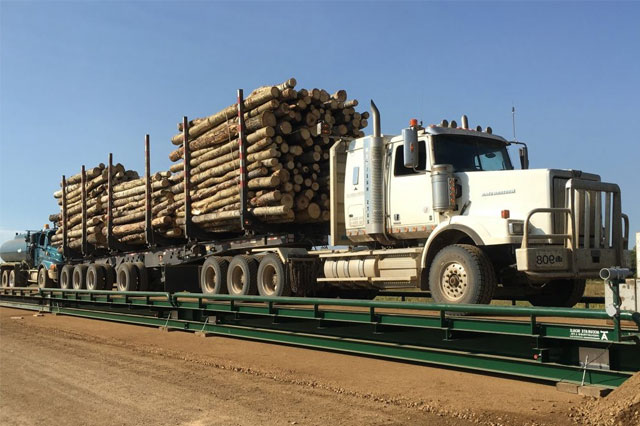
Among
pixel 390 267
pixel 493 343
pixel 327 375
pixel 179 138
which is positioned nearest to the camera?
pixel 493 343

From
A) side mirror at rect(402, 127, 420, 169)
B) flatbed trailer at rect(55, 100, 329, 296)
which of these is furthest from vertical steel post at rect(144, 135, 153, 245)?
side mirror at rect(402, 127, 420, 169)

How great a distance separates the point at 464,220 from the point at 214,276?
6.60 m

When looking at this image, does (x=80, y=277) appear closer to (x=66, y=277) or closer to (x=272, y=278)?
(x=66, y=277)

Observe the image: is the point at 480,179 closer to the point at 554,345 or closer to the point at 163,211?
the point at 554,345

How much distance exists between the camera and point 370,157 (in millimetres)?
10531

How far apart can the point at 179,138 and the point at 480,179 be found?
897 centimetres

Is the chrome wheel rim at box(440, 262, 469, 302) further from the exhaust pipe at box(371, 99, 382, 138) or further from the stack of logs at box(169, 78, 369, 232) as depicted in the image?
the stack of logs at box(169, 78, 369, 232)

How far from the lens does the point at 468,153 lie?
9867mm

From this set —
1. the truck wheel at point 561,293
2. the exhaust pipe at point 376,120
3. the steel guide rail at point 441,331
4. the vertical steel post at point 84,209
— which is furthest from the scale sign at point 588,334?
the vertical steel post at point 84,209

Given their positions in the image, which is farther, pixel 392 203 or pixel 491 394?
pixel 392 203

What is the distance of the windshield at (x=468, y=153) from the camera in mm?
9656

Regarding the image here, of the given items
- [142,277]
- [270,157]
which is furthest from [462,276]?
[142,277]

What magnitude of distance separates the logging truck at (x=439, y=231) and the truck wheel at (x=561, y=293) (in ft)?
0.05

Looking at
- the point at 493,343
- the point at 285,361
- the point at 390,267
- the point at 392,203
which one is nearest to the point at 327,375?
the point at 285,361
